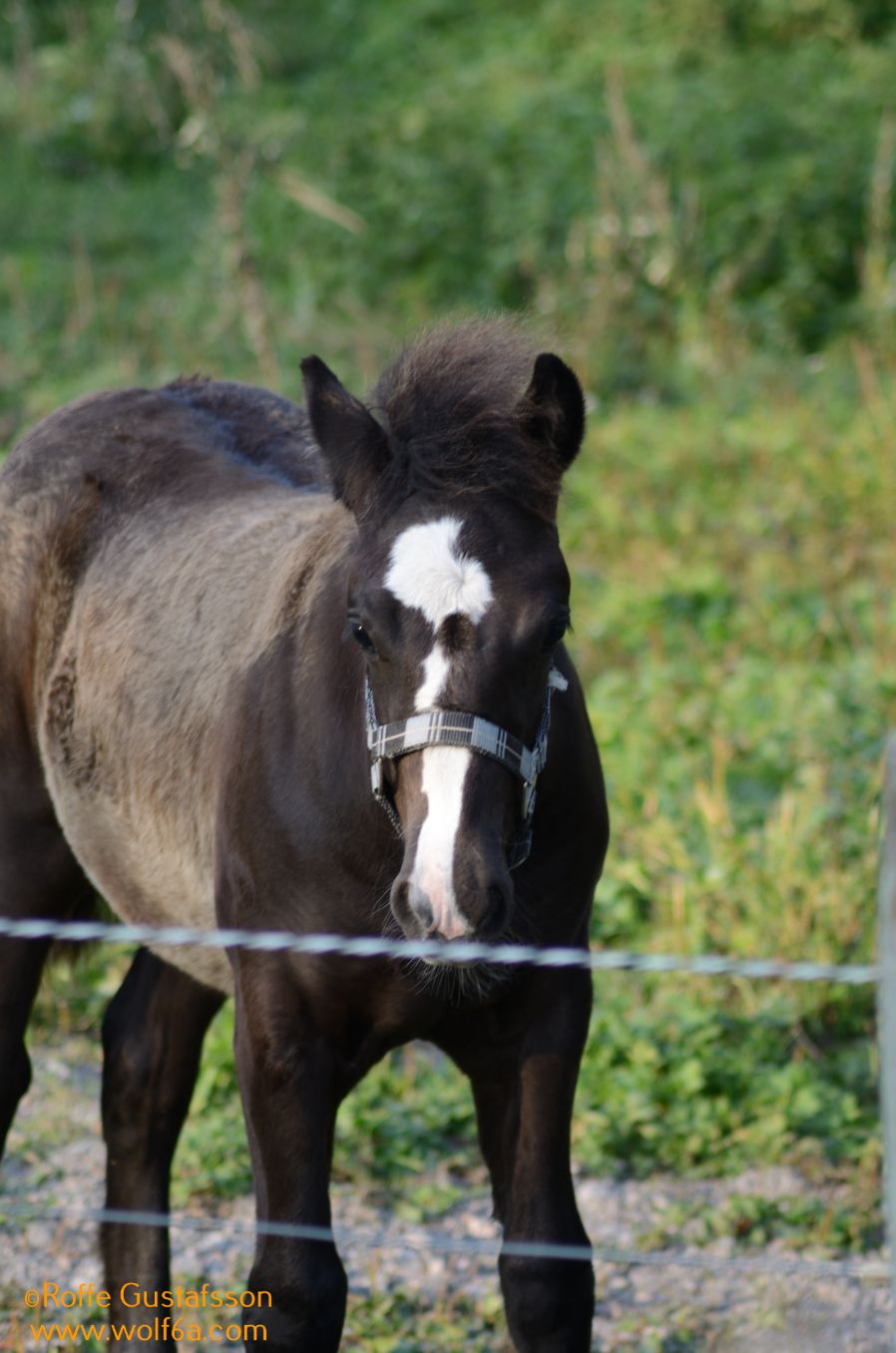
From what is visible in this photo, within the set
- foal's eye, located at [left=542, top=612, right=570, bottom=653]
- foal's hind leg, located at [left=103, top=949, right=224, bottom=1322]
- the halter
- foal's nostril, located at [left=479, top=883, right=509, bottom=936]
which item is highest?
foal's eye, located at [left=542, top=612, right=570, bottom=653]

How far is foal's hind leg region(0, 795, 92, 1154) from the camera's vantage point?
13.5 ft

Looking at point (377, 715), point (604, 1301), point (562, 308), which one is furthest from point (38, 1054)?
point (562, 308)

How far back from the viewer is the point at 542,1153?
10.5ft

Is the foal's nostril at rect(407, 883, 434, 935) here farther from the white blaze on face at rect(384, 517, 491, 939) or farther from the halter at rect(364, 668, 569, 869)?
the halter at rect(364, 668, 569, 869)

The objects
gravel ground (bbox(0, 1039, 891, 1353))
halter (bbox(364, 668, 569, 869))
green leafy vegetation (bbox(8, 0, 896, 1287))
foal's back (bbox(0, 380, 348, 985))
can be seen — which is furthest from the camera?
green leafy vegetation (bbox(8, 0, 896, 1287))

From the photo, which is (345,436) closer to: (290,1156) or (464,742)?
(464,742)

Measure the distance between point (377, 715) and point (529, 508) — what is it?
454 millimetres

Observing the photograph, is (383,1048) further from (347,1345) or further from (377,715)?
(347,1345)

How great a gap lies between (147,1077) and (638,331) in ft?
24.2

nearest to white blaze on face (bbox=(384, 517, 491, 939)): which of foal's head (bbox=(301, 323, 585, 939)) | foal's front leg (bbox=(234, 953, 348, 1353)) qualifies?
foal's head (bbox=(301, 323, 585, 939))

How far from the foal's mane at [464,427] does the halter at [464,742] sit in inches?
14.0

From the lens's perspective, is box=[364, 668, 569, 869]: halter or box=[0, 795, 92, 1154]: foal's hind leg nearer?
box=[364, 668, 569, 869]: halter

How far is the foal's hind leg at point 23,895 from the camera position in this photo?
4.11 meters

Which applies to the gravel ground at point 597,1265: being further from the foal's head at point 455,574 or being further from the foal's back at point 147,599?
the foal's head at point 455,574
